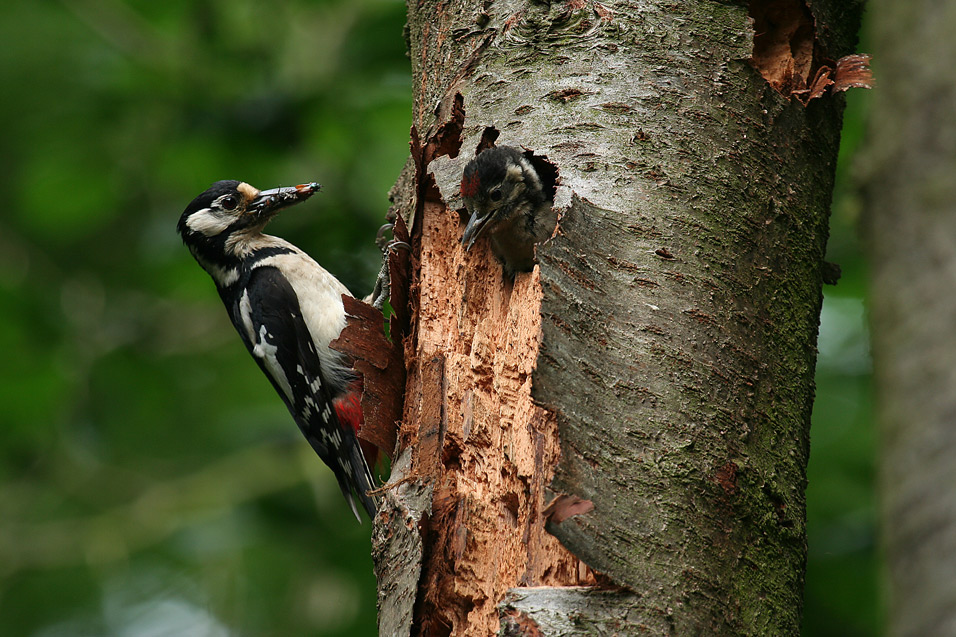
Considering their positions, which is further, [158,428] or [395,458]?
[158,428]

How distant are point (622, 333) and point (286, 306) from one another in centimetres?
273

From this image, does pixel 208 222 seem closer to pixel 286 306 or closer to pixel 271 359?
pixel 286 306

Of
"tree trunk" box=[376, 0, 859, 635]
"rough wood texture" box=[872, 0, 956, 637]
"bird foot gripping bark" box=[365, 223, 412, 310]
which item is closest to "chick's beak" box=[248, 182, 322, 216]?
"bird foot gripping bark" box=[365, 223, 412, 310]

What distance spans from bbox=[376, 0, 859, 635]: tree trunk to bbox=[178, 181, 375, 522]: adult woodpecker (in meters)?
1.78

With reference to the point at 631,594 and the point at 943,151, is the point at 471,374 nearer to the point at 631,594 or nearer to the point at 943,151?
the point at 631,594

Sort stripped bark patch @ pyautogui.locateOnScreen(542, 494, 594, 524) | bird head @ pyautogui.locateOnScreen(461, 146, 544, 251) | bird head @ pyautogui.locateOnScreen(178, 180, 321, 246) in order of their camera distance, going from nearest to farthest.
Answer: stripped bark patch @ pyautogui.locateOnScreen(542, 494, 594, 524), bird head @ pyautogui.locateOnScreen(461, 146, 544, 251), bird head @ pyautogui.locateOnScreen(178, 180, 321, 246)

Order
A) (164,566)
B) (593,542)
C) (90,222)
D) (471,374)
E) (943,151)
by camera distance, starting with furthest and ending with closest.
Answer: (164,566), (90,222), (943,151), (471,374), (593,542)

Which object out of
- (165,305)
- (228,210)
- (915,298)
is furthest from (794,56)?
(165,305)

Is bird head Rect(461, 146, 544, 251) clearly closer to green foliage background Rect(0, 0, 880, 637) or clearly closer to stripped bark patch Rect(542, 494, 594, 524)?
stripped bark patch Rect(542, 494, 594, 524)

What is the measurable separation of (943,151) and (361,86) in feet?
9.61

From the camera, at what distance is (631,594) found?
199cm

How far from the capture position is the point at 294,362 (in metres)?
4.64

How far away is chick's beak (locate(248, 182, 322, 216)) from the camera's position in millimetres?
4562

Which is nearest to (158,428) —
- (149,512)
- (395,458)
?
(149,512)
